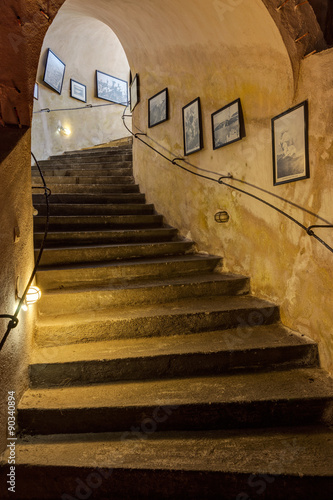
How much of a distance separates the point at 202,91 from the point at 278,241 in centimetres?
188

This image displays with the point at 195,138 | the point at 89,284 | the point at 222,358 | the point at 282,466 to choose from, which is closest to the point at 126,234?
the point at 89,284

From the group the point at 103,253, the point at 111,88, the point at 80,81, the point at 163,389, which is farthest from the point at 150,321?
the point at 111,88

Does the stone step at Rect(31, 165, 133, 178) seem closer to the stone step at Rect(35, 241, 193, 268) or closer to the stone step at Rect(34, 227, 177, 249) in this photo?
the stone step at Rect(34, 227, 177, 249)

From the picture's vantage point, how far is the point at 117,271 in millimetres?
2979

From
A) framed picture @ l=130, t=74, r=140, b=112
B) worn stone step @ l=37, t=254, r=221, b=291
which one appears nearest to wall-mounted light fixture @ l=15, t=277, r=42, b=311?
worn stone step @ l=37, t=254, r=221, b=291

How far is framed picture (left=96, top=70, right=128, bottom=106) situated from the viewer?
26.1 ft

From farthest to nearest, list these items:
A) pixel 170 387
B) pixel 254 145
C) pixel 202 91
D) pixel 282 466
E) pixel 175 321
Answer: pixel 202 91, pixel 254 145, pixel 175 321, pixel 170 387, pixel 282 466

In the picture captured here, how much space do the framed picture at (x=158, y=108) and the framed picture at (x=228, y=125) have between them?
1058mm

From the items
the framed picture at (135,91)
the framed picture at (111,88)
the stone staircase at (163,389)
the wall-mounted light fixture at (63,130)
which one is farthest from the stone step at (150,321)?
the framed picture at (111,88)

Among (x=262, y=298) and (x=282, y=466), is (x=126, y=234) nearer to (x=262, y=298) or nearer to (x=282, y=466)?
(x=262, y=298)

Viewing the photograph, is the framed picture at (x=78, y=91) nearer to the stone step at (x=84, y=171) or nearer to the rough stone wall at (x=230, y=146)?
the stone step at (x=84, y=171)

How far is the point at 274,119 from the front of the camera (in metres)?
2.55

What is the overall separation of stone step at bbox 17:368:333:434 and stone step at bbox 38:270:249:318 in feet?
2.43

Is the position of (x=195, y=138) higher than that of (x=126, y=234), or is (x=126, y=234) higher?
(x=195, y=138)
